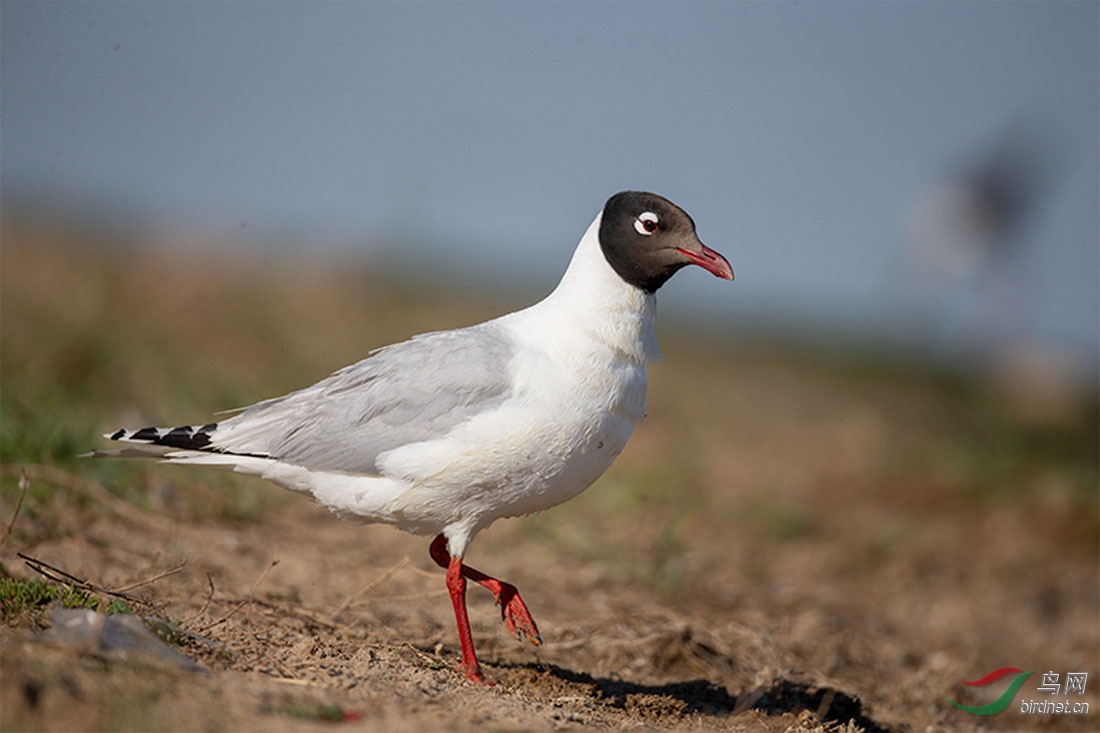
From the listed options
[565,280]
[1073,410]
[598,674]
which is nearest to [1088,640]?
[598,674]

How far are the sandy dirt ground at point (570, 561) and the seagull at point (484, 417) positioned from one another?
48 centimetres

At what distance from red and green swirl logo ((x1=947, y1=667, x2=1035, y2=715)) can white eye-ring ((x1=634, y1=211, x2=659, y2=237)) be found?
273cm

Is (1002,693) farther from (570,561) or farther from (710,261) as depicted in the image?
(710,261)

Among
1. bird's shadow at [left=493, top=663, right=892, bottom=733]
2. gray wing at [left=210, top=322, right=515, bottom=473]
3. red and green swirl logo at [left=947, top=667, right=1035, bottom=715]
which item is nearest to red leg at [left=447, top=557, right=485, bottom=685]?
bird's shadow at [left=493, top=663, right=892, bottom=733]

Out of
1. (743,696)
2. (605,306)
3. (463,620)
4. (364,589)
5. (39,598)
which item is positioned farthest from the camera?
(743,696)

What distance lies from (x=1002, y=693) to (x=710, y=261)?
2.90 metres

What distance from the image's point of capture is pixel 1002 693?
18.2ft

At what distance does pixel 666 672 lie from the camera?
15.8ft

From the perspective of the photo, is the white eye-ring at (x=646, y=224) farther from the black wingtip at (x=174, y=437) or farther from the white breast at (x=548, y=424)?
the black wingtip at (x=174, y=437)

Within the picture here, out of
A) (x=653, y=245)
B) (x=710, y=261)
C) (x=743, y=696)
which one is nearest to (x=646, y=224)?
(x=653, y=245)

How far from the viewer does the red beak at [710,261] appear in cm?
430

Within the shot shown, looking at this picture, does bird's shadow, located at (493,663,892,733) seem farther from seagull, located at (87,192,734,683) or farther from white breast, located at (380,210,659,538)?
white breast, located at (380,210,659,538)

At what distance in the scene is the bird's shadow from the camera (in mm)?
4336

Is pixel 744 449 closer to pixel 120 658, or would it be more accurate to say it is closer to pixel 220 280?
pixel 220 280
